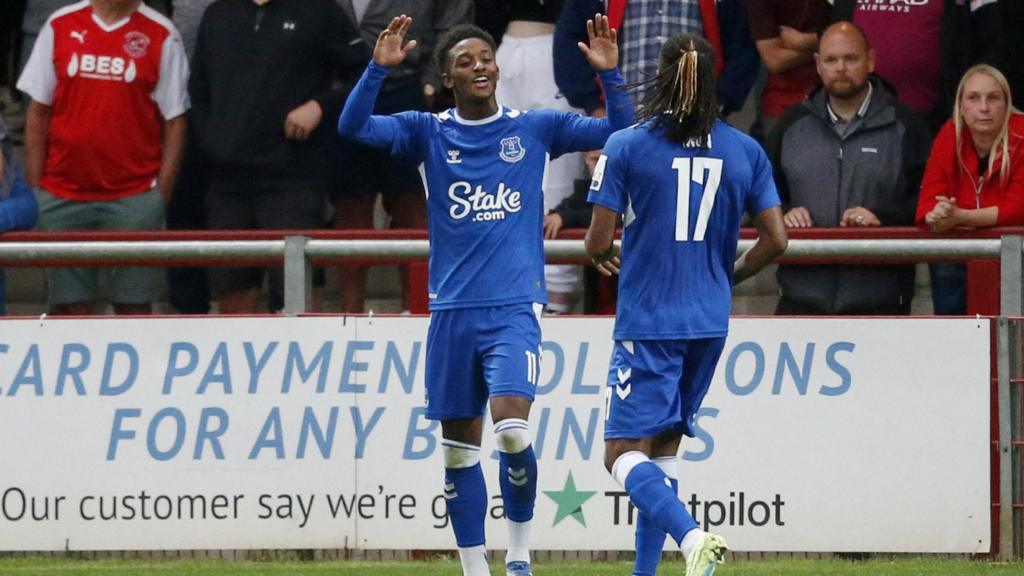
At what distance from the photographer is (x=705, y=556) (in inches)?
263

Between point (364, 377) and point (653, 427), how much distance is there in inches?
95.9

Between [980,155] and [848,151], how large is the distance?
651 mm

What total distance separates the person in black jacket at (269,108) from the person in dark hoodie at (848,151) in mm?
2462

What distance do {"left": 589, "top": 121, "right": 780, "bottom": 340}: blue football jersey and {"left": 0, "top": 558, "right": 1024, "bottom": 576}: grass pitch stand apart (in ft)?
5.71

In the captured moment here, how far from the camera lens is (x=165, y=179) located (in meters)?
10.9

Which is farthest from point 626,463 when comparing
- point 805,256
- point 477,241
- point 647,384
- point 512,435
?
point 805,256

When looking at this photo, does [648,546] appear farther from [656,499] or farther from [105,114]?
[105,114]

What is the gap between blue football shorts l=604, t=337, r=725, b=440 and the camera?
7188 millimetres

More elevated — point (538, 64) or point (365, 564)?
point (538, 64)

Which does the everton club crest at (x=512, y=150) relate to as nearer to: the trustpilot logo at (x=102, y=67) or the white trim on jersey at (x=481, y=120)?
the white trim on jersey at (x=481, y=120)

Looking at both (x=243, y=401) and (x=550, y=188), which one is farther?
(x=550, y=188)

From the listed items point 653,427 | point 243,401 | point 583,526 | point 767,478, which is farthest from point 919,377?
point 243,401

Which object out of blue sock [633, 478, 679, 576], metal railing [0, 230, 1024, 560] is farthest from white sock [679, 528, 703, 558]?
metal railing [0, 230, 1024, 560]

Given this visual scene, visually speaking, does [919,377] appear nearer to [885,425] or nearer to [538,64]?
[885,425]
